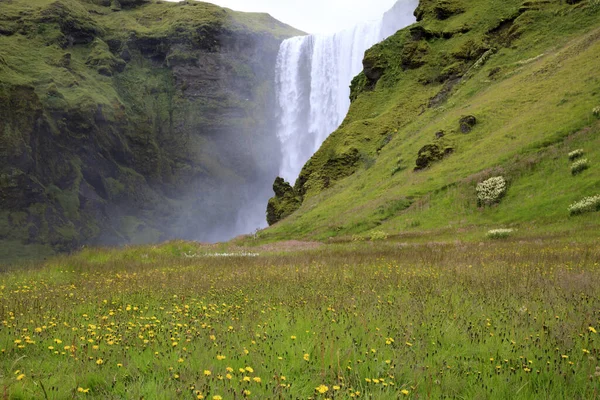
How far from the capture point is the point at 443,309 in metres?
6.25

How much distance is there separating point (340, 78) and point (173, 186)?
2780 inches

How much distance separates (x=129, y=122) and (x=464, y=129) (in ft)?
382

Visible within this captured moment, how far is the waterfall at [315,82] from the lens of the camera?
313ft

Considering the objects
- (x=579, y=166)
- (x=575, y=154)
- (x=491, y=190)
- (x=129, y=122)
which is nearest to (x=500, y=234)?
(x=491, y=190)

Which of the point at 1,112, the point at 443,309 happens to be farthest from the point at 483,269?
the point at 1,112

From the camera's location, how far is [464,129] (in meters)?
34.2

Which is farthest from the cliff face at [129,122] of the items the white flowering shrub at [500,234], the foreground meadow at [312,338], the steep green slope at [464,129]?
the foreground meadow at [312,338]

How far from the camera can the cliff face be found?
96.5 m

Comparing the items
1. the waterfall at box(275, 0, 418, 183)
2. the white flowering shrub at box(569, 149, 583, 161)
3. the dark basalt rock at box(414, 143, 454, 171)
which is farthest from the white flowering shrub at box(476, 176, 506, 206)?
the waterfall at box(275, 0, 418, 183)

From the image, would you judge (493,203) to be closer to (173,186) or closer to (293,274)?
(293,274)

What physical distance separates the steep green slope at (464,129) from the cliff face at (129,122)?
79.0 meters

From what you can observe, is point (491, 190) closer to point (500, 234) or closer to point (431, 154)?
point (500, 234)

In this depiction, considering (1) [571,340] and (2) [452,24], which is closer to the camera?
(1) [571,340]

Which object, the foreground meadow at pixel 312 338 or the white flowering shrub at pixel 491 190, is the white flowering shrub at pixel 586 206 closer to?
the white flowering shrub at pixel 491 190
